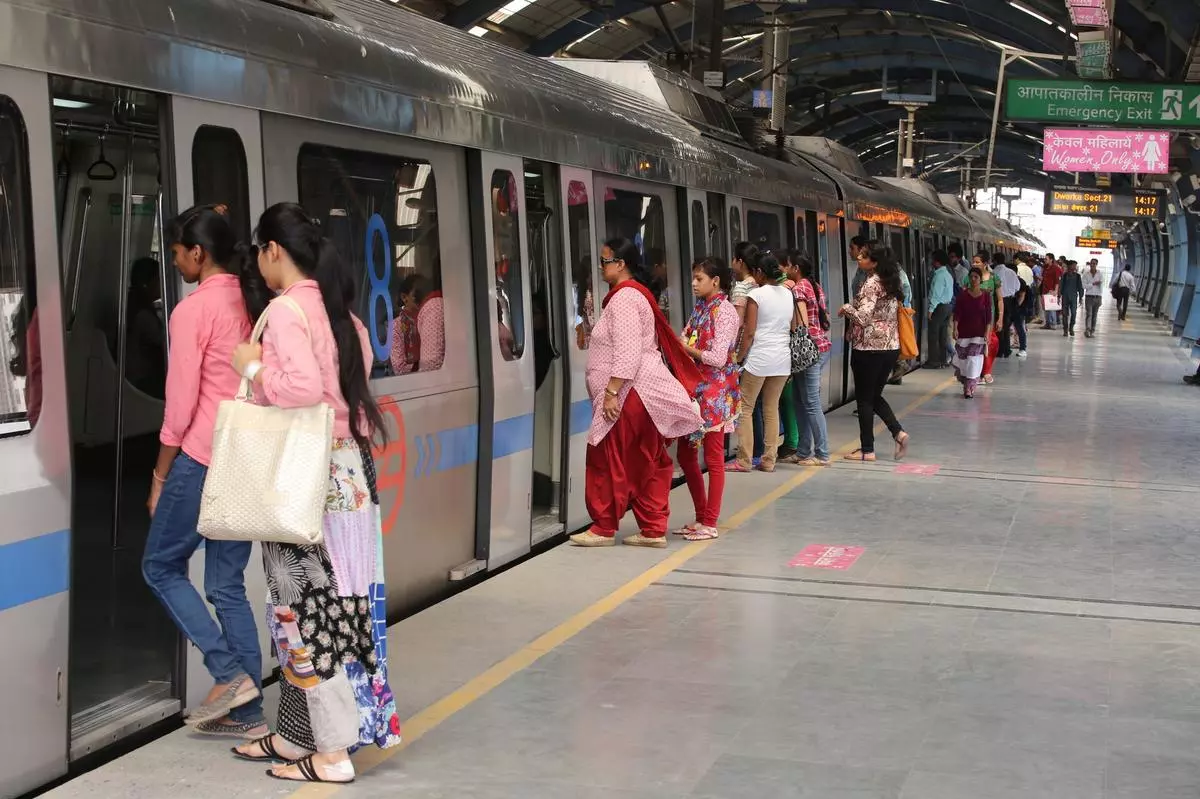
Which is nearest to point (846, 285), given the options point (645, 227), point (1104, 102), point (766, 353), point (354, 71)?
point (1104, 102)

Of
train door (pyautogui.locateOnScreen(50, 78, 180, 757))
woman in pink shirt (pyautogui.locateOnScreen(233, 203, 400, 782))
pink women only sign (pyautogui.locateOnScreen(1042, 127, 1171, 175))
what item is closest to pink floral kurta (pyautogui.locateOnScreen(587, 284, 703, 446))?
train door (pyautogui.locateOnScreen(50, 78, 180, 757))

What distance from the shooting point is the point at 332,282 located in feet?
15.0

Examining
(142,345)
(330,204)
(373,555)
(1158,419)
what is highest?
(330,204)

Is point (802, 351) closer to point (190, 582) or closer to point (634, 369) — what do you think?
point (634, 369)

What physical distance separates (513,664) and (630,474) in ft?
8.64

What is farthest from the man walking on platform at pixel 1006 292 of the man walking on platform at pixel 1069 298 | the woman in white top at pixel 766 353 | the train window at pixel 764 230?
the woman in white top at pixel 766 353

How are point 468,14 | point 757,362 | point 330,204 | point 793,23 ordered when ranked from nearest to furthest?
point 330,204 < point 757,362 < point 468,14 < point 793,23

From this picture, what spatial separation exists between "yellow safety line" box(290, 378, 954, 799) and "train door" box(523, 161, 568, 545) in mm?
759

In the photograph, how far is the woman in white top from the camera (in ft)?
36.8

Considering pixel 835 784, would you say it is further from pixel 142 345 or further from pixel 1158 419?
pixel 1158 419

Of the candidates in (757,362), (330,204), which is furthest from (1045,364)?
(330,204)

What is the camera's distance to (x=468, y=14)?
91.0 ft

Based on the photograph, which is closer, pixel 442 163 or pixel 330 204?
pixel 330 204

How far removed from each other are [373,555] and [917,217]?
67.6 feet
